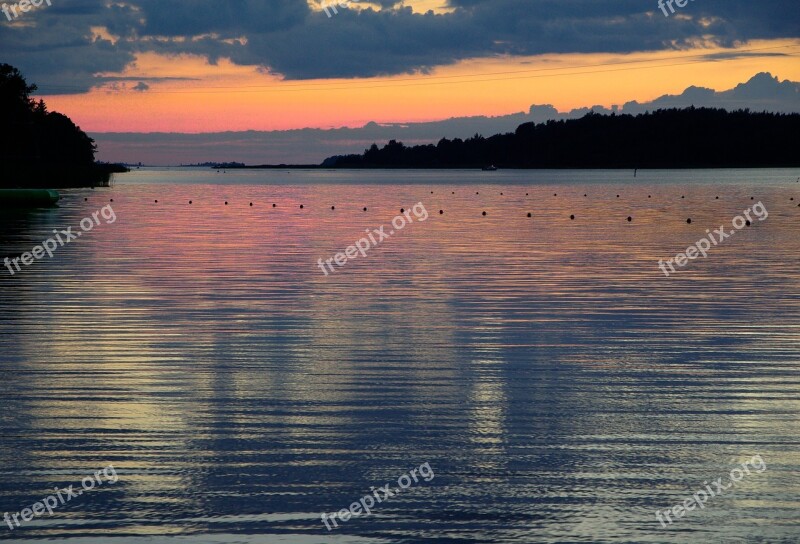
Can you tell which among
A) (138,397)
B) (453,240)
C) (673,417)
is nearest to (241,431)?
(138,397)

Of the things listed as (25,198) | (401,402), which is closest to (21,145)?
(25,198)

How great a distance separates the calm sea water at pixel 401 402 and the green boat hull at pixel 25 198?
136ft

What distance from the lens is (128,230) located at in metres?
46.7

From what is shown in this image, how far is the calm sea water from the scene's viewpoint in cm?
805

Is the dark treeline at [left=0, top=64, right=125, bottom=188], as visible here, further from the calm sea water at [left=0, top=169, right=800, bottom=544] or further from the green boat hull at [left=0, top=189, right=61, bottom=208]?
the calm sea water at [left=0, top=169, right=800, bottom=544]

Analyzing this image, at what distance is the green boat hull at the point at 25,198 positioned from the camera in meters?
65.9

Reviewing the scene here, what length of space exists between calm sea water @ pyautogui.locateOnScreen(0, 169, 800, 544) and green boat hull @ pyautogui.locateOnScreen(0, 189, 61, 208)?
41558 millimetres

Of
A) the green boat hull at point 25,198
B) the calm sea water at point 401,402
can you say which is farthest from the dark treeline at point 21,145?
the calm sea water at point 401,402

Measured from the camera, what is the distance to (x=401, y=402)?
1205 centimetres

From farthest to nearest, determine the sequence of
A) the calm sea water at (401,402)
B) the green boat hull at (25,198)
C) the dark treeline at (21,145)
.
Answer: the dark treeline at (21,145)
the green boat hull at (25,198)
the calm sea water at (401,402)

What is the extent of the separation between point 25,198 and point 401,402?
196ft

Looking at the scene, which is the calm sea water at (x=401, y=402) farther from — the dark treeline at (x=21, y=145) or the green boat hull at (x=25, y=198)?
the dark treeline at (x=21, y=145)

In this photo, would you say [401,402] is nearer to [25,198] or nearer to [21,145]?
[25,198]

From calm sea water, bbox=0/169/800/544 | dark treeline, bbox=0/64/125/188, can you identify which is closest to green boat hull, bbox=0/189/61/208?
dark treeline, bbox=0/64/125/188
